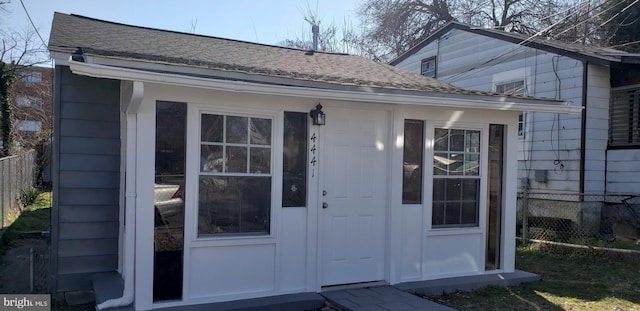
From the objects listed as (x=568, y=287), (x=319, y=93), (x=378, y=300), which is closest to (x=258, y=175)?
(x=319, y=93)

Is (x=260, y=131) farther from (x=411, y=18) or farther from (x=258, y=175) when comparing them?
(x=411, y=18)

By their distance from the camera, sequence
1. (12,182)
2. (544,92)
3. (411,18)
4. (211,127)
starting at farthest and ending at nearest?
(411,18) → (12,182) → (544,92) → (211,127)

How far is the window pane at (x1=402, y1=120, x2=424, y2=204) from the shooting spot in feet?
18.4

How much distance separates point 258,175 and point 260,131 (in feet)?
1.48

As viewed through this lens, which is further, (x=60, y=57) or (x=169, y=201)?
(x=60, y=57)

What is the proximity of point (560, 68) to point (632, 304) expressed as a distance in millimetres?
5384

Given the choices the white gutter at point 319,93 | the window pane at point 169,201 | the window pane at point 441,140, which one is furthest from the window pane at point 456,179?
the window pane at point 169,201

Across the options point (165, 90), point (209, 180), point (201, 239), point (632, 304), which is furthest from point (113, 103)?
point (632, 304)

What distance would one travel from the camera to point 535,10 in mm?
18516

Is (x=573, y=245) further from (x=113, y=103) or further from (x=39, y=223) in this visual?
(x=39, y=223)

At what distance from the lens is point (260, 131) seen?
482 centimetres

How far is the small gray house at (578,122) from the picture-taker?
8.77m

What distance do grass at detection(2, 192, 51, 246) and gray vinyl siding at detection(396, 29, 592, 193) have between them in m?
9.93

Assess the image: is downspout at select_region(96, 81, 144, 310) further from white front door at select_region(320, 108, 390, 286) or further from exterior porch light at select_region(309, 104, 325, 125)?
white front door at select_region(320, 108, 390, 286)
